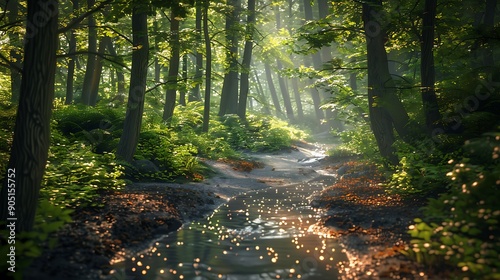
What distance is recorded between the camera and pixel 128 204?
9562 mm

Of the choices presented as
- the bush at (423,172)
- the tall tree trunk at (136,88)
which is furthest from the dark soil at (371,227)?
the tall tree trunk at (136,88)

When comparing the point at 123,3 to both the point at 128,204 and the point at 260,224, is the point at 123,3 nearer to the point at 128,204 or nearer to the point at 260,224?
the point at 128,204

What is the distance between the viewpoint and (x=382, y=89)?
13836mm

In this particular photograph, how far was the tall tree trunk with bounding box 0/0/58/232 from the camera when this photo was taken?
21.8 feet

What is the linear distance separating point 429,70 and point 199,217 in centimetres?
755

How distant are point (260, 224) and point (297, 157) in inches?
590

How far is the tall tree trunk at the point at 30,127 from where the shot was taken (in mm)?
6645

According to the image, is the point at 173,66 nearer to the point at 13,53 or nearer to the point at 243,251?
the point at 13,53

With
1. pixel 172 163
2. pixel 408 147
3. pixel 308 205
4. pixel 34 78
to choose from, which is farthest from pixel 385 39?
pixel 34 78

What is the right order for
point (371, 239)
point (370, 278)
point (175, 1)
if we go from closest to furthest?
point (370, 278) < point (371, 239) < point (175, 1)

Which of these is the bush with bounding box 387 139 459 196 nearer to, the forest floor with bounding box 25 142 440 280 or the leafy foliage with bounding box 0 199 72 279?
the forest floor with bounding box 25 142 440 280

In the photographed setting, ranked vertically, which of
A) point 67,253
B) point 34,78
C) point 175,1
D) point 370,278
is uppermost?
point 175,1

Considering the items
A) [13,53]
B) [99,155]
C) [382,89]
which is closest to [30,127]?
[99,155]

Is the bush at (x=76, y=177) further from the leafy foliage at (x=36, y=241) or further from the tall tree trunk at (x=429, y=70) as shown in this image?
the tall tree trunk at (x=429, y=70)
